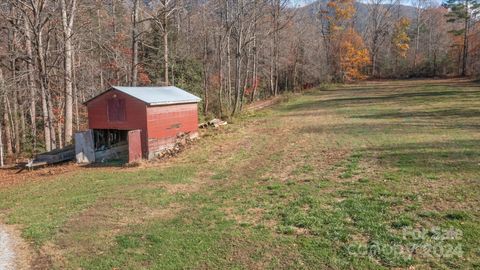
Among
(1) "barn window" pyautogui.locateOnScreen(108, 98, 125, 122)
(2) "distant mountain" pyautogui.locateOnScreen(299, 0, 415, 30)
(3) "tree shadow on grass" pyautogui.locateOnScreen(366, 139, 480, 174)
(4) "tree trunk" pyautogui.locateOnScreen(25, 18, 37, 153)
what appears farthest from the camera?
(2) "distant mountain" pyautogui.locateOnScreen(299, 0, 415, 30)

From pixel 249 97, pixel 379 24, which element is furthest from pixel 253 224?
pixel 379 24

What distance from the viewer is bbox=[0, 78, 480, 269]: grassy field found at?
482 centimetres

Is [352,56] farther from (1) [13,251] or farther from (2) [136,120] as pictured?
(1) [13,251]

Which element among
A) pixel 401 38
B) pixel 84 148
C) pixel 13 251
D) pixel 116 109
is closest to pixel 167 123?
pixel 116 109

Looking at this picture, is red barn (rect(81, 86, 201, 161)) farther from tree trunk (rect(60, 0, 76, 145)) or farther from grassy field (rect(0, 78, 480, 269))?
tree trunk (rect(60, 0, 76, 145))

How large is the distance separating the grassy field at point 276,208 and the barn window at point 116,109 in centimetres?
216

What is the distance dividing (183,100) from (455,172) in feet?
31.2

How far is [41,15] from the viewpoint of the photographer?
14.7 m

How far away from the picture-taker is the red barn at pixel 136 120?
12141mm

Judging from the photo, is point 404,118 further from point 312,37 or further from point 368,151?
point 312,37

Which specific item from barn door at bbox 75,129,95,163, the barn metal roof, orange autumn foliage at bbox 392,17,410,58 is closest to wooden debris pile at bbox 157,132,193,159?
the barn metal roof

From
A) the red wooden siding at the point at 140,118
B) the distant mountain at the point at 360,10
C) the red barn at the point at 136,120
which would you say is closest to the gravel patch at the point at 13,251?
the red barn at the point at 136,120

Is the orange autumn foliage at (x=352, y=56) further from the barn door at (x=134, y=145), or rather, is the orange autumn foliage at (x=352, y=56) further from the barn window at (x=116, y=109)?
the barn door at (x=134, y=145)

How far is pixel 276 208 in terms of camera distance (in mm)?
6527
